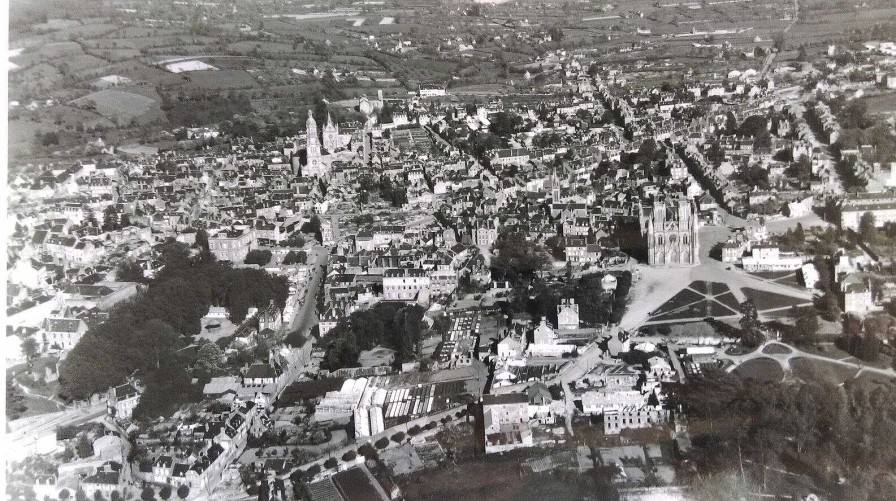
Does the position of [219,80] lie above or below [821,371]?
above

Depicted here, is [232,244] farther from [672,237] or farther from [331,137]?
[672,237]

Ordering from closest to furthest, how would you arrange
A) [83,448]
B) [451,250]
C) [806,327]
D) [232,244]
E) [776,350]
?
[83,448], [776,350], [806,327], [451,250], [232,244]

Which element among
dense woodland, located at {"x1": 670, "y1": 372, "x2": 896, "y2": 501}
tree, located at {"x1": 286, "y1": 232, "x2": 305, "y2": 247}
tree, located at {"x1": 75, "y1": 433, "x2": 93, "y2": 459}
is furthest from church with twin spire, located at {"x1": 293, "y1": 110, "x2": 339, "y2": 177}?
dense woodland, located at {"x1": 670, "y1": 372, "x2": 896, "y2": 501}

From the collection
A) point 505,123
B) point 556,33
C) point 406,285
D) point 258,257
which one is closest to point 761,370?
point 406,285

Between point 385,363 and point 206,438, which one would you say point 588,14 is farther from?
point 206,438

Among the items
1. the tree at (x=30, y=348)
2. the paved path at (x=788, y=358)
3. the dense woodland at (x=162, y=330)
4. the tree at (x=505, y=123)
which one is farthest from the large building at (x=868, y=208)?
the tree at (x=30, y=348)

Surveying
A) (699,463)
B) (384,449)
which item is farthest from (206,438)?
(699,463)
